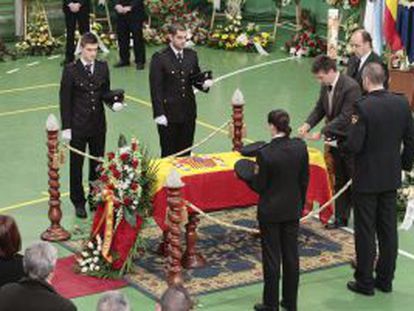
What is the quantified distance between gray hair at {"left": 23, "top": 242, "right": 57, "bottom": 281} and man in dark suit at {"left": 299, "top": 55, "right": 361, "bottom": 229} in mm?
4331

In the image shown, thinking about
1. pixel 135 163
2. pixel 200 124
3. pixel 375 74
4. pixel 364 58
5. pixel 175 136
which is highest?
pixel 375 74

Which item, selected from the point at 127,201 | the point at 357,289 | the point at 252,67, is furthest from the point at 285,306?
the point at 252,67

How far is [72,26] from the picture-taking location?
768 inches

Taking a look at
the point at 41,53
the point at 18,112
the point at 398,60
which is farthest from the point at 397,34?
the point at 41,53

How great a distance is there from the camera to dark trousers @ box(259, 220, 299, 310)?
9156mm

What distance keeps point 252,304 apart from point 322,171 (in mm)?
1914

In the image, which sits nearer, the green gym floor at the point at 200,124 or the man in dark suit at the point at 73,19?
the green gym floor at the point at 200,124

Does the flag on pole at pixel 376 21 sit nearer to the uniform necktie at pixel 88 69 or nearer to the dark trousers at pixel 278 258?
the uniform necktie at pixel 88 69

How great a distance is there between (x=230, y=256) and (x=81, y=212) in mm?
1969

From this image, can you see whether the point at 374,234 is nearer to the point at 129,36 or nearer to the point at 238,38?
the point at 129,36

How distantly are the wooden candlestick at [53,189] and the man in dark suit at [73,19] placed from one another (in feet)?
→ 28.1

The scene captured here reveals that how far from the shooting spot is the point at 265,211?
9039 millimetres

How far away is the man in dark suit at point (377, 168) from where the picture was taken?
374 inches

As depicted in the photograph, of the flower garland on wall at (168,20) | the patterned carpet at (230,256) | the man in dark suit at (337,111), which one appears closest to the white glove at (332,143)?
the man in dark suit at (337,111)
